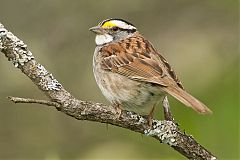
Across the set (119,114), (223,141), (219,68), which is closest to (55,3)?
(219,68)

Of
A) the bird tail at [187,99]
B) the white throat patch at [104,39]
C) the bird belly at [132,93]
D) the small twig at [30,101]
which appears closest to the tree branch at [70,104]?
the small twig at [30,101]

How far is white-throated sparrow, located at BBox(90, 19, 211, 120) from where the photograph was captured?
5.39 m

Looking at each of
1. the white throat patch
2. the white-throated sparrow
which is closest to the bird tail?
the white-throated sparrow

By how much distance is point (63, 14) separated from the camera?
36.3ft

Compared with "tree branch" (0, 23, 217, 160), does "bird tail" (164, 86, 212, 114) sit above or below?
above

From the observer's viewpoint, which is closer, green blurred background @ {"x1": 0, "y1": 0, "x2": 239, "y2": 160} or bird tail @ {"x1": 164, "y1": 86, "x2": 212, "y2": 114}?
bird tail @ {"x1": 164, "y1": 86, "x2": 212, "y2": 114}

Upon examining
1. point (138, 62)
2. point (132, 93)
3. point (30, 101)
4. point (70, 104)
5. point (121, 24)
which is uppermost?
point (121, 24)

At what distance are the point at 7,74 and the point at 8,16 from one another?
163cm

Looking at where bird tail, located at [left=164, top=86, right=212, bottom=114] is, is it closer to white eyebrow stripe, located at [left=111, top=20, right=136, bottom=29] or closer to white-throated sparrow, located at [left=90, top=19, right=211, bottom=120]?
white-throated sparrow, located at [left=90, top=19, right=211, bottom=120]

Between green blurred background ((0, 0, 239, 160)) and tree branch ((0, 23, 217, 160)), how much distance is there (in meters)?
1.82

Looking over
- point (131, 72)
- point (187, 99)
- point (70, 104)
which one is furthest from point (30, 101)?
point (131, 72)

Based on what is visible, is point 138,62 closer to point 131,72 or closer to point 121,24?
point 131,72

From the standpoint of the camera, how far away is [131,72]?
5.68 meters

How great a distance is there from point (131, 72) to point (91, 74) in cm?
436
